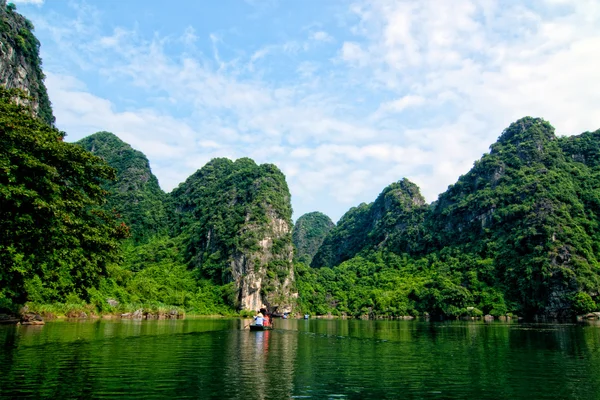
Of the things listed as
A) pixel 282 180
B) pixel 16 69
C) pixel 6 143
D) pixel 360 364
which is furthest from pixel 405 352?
pixel 282 180

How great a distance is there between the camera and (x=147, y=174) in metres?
131

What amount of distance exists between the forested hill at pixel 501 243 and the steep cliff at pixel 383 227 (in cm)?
57

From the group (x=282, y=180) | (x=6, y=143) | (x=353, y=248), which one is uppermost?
Result: (x=282, y=180)

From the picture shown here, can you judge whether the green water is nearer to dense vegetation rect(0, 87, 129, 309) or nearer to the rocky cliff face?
dense vegetation rect(0, 87, 129, 309)

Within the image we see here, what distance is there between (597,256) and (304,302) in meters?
59.2

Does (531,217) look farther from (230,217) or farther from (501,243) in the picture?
(230,217)

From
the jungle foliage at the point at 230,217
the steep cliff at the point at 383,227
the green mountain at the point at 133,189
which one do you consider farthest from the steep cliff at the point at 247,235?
the steep cliff at the point at 383,227

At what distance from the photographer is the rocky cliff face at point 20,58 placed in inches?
2264

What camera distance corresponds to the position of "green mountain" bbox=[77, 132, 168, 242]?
114 meters

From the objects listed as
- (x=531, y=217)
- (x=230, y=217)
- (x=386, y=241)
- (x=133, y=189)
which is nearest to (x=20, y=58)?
(x=230, y=217)

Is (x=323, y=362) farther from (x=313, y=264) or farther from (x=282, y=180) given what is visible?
(x=313, y=264)

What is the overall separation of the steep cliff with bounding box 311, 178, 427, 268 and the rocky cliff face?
92346mm

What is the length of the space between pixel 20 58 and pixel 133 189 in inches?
2488

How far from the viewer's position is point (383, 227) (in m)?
140
